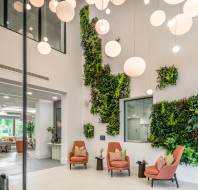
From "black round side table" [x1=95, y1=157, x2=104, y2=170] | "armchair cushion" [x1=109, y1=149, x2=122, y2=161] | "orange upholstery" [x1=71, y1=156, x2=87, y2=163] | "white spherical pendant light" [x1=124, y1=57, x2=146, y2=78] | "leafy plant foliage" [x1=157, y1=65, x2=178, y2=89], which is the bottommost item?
"black round side table" [x1=95, y1=157, x2=104, y2=170]

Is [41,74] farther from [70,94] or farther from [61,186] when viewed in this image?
[61,186]

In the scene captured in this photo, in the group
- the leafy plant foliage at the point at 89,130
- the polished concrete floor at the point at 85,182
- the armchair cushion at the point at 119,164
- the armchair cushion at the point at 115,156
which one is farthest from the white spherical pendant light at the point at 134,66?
the leafy plant foliage at the point at 89,130

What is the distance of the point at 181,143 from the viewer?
6.30 m

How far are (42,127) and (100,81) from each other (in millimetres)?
3854

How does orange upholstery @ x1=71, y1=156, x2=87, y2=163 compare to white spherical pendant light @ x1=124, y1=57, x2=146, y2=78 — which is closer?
white spherical pendant light @ x1=124, y1=57, x2=146, y2=78

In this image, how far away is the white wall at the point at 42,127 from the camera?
10.6m

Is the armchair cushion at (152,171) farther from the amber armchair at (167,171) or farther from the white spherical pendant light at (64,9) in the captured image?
the white spherical pendant light at (64,9)

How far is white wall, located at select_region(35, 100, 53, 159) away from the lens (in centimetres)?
1057

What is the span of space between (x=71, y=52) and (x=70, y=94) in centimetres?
165

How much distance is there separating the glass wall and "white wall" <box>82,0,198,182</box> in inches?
14.4

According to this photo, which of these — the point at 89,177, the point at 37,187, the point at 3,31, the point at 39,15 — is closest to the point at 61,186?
the point at 37,187

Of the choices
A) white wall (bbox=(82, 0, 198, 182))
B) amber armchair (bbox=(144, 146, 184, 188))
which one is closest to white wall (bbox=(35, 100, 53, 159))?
white wall (bbox=(82, 0, 198, 182))

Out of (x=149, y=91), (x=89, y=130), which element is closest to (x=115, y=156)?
(x=89, y=130)

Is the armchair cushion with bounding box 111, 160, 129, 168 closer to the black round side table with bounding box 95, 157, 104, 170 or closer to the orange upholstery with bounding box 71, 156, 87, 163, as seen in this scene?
the black round side table with bounding box 95, 157, 104, 170
